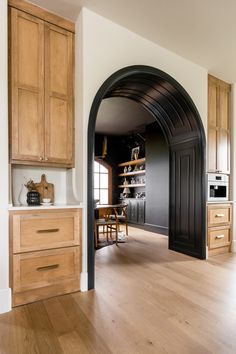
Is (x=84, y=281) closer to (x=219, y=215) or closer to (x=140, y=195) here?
(x=219, y=215)

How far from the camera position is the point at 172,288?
2467 mm

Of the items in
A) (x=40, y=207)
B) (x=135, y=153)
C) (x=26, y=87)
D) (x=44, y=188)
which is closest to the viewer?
(x=40, y=207)

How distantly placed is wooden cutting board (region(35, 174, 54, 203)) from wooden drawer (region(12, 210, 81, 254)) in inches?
18.0

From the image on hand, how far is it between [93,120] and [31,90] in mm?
701

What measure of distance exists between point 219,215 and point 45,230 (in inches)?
115

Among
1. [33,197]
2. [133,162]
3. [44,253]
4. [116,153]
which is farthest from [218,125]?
[116,153]

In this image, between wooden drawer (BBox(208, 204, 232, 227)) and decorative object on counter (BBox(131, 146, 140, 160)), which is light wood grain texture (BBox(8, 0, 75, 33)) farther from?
decorative object on counter (BBox(131, 146, 140, 160))

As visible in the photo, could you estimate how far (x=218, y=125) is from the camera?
13.1 feet

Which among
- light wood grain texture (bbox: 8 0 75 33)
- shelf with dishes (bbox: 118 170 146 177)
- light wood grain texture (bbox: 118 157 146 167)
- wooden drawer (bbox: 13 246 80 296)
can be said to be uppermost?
light wood grain texture (bbox: 8 0 75 33)

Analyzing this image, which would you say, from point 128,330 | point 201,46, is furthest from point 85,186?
point 201,46

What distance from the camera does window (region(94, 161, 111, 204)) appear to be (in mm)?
8297

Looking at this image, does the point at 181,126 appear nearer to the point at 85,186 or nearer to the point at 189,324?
the point at 85,186

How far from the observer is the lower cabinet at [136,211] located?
21.7ft

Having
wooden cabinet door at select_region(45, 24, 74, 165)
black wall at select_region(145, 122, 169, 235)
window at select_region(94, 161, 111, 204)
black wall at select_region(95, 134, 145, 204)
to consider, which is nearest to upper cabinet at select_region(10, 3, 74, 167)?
wooden cabinet door at select_region(45, 24, 74, 165)
